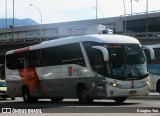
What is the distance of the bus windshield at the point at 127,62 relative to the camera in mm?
20688

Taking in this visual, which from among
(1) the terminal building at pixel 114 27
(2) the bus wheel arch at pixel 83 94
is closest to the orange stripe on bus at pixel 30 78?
(2) the bus wheel arch at pixel 83 94

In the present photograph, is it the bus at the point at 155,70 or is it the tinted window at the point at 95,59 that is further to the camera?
the bus at the point at 155,70

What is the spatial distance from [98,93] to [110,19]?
3071 inches

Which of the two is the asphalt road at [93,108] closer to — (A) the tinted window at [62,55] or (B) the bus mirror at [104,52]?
(B) the bus mirror at [104,52]

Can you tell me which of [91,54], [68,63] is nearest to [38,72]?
[68,63]

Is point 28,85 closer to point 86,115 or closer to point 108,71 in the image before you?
Answer: point 108,71

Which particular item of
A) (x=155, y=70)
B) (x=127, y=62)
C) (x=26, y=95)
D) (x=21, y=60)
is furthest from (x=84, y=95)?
(x=155, y=70)

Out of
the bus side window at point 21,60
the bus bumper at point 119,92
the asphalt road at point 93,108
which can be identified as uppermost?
the bus side window at point 21,60

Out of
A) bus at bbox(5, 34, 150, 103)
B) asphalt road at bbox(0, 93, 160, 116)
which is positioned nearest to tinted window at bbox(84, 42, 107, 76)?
bus at bbox(5, 34, 150, 103)

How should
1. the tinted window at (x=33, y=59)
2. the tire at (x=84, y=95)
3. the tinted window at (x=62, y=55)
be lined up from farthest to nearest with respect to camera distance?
the tinted window at (x=33, y=59)
the tinted window at (x=62, y=55)
the tire at (x=84, y=95)

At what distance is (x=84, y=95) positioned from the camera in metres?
22.0

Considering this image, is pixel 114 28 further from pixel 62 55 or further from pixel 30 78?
pixel 62 55

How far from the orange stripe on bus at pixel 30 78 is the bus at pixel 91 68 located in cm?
6

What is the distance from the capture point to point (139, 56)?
21.5 meters
